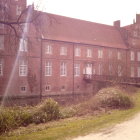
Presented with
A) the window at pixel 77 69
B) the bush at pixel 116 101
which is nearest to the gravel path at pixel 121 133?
the bush at pixel 116 101

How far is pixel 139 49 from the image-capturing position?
3497 cm

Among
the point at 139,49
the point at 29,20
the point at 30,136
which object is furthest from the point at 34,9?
the point at 139,49

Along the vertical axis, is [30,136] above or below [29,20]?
below

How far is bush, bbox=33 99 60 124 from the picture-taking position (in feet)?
23.0

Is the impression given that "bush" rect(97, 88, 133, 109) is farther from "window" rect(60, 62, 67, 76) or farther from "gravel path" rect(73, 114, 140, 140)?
"window" rect(60, 62, 67, 76)

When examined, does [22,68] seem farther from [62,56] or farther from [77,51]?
[77,51]

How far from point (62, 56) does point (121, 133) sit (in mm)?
20911

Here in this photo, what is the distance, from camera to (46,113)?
724cm

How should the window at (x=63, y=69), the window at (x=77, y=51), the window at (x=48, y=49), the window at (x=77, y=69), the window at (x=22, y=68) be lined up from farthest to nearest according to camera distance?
the window at (x=77, y=51) → the window at (x=77, y=69) → the window at (x=63, y=69) → the window at (x=48, y=49) → the window at (x=22, y=68)

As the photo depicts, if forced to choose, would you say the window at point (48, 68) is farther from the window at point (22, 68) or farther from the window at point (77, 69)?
the window at point (77, 69)

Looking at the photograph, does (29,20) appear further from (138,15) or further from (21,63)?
(138,15)

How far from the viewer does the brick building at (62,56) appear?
21.2m

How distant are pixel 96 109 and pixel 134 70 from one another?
27.8 metres

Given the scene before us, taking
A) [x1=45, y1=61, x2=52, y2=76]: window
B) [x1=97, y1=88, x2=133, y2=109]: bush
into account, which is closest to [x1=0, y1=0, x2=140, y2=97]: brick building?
[x1=45, y1=61, x2=52, y2=76]: window
